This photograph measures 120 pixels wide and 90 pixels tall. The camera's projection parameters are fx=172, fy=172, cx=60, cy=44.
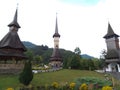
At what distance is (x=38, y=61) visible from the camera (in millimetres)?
86875

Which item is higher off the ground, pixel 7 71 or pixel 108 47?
pixel 108 47

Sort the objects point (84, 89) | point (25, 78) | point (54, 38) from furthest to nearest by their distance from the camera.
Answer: point (54, 38) → point (25, 78) → point (84, 89)

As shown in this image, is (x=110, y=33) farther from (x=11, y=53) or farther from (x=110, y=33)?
(x=11, y=53)

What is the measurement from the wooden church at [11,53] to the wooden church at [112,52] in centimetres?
3089

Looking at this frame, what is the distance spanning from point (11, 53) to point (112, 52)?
3552 centimetres

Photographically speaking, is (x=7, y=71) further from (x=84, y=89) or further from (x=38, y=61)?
(x=38, y=61)

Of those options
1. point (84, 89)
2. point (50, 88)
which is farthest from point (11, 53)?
point (84, 89)

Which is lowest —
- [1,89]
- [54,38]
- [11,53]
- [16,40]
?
[1,89]

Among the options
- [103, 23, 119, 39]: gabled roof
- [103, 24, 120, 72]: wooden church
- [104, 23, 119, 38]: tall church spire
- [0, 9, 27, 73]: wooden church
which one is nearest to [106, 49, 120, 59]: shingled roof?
[103, 24, 120, 72]: wooden church

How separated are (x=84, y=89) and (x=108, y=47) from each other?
4776 cm

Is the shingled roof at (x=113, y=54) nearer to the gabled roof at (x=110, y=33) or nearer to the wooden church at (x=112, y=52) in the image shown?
the wooden church at (x=112, y=52)

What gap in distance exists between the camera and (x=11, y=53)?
38.3 meters

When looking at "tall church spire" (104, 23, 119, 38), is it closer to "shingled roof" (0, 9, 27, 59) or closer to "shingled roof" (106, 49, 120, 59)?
"shingled roof" (106, 49, 120, 59)

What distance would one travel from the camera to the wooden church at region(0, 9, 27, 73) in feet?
121
